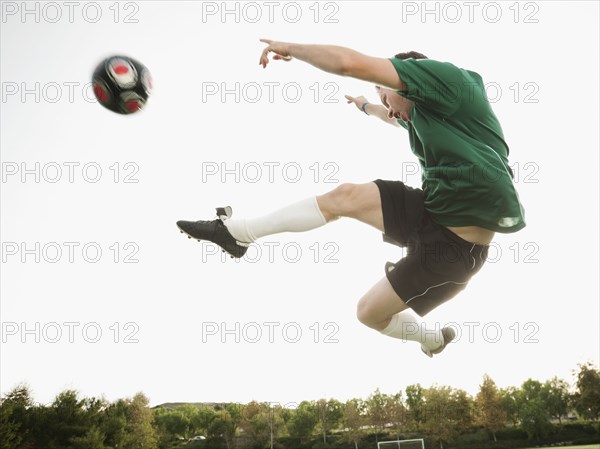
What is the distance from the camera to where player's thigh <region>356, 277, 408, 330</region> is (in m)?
4.05

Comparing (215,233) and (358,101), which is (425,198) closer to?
(215,233)

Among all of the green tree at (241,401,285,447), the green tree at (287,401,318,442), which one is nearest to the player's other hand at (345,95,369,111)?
the green tree at (241,401,285,447)

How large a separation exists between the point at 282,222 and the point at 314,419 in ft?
244

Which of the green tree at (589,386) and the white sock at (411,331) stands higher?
the white sock at (411,331)

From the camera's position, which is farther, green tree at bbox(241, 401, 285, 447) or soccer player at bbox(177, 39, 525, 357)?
green tree at bbox(241, 401, 285, 447)

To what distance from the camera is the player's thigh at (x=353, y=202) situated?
374 centimetres

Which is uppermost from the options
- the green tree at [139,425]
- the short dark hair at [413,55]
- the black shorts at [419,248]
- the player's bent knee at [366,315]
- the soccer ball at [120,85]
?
the soccer ball at [120,85]

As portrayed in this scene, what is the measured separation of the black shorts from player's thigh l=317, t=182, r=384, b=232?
0.07m

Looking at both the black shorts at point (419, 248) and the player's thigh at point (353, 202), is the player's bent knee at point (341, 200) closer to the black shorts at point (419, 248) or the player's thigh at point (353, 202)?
the player's thigh at point (353, 202)

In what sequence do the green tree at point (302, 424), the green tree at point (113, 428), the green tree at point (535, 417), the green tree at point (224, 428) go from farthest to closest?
the green tree at point (224, 428), the green tree at point (302, 424), the green tree at point (535, 417), the green tree at point (113, 428)

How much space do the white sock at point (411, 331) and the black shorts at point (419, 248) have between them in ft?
2.23

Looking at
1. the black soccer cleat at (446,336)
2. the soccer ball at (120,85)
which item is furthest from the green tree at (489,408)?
the soccer ball at (120,85)

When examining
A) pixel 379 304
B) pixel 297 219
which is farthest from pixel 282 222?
pixel 379 304

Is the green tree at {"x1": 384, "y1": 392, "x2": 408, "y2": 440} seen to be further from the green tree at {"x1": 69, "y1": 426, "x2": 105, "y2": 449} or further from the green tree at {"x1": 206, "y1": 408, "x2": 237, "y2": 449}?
the green tree at {"x1": 69, "y1": 426, "x2": 105, "y2": 449}
